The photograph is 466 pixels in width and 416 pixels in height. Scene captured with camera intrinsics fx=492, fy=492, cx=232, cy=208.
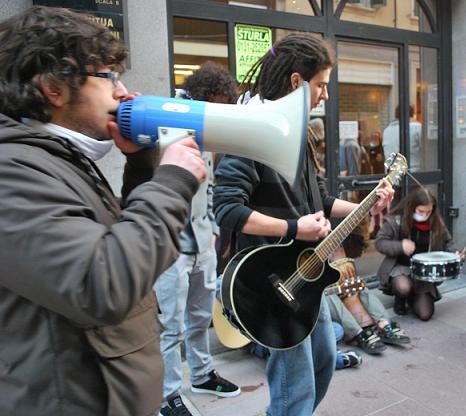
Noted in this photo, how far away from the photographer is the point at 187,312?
9.95ft

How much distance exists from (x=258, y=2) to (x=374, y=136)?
187 cm

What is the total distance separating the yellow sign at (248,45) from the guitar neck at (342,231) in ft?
6.34

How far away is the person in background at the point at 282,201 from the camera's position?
1949 millimetres

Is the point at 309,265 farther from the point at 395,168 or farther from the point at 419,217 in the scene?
the point at 419,217

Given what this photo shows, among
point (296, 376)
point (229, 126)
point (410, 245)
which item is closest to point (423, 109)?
point (410, 245)

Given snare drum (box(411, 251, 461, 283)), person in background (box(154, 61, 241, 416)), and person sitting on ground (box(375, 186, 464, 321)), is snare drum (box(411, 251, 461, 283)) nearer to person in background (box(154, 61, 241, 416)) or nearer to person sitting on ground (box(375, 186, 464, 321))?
person sitting on ground (box(375, 186, 464, 321))

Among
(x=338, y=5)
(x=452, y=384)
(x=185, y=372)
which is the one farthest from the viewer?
(x=338, y=5)

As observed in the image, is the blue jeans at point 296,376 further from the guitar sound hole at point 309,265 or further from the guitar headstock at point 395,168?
the guitar headstock at point 395,168

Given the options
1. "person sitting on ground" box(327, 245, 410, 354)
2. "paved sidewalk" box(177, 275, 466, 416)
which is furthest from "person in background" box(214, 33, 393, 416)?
"person sitting on ground" box(327, 245, 410, 354)

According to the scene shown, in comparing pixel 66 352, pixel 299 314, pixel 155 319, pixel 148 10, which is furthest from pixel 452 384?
pixel 148 10

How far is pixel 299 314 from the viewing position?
2039mm

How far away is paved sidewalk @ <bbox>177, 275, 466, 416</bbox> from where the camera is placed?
2809mm

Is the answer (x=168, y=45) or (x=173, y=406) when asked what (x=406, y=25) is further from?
(x=173, y=406)

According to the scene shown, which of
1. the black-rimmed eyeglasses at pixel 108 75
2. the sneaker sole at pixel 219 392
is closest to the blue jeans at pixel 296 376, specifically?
the sneaker sole at pixel 219 392
